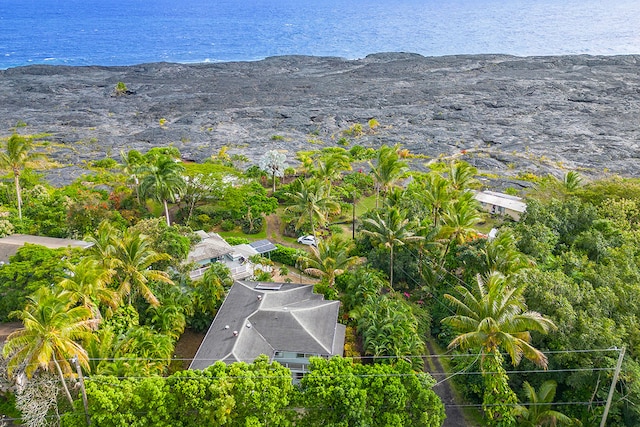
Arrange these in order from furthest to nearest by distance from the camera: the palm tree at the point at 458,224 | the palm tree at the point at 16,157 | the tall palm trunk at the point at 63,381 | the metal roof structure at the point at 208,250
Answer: the palm tree at the point at 16,157 → the metal roof structure at the point at 208,250 → the palm tree at the point at 458,224 → the tall palm trunk at the point at 63,381

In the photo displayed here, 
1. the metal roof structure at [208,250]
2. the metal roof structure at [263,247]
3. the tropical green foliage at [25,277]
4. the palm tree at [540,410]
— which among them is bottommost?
the palm tree at [540,410]

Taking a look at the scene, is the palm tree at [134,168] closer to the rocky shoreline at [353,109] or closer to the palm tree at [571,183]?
the rocky shoreline at [353,109]

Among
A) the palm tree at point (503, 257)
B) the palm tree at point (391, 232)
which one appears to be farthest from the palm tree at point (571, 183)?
the palm tree at point (391, 232)

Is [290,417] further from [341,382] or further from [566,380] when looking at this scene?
[566,380]

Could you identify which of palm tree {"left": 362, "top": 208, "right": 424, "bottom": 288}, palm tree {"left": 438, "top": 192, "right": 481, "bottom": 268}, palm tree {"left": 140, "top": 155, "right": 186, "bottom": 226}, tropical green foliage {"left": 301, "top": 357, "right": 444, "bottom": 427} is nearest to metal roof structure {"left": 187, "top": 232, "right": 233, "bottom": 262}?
palm tree {"left": 140, "top": 155, "right": 186, "bottom": 226}

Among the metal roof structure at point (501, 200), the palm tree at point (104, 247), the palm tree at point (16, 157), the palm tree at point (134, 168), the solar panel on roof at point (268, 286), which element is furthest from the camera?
the metal roof structure at point (501, 200)

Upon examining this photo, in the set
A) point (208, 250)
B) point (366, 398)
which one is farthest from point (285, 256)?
point (366, 398)
